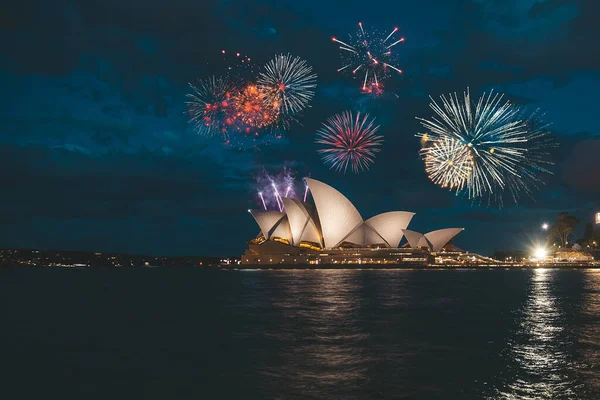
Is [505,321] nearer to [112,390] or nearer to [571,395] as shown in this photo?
[571,395]

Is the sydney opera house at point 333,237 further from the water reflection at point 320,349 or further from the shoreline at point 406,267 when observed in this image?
the water reflection at point 320,349

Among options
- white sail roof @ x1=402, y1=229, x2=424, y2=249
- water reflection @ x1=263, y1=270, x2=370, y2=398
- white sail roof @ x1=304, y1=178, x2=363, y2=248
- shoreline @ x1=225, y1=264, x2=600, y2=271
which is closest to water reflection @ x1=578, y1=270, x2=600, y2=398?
water reflection @ x1=263, y1=270, x2=370, y2=398

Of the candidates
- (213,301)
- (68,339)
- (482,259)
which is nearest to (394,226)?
(482,259)

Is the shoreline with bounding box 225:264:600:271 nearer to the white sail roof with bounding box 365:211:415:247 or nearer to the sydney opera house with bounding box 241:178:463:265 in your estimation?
the sydney opera house with bounding box 241:178:463:265

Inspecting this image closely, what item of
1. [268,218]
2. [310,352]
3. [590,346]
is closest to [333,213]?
[268,218]

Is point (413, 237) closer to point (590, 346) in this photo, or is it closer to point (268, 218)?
point (268, 218)

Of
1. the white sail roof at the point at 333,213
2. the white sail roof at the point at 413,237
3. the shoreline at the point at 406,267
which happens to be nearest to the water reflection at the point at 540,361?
the white sail roof at the point at 333,213
